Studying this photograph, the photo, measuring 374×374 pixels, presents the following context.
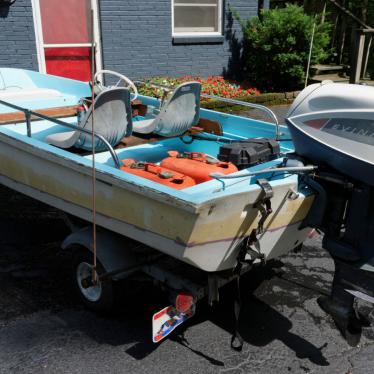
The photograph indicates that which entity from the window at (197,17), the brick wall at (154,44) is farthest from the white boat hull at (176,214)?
the window at (197,17)

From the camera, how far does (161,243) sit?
9.14 ft

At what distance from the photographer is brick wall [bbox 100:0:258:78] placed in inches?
353

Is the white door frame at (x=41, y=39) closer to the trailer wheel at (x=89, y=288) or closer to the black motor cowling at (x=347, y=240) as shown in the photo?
the trailer wheel at (x=89, y=288)

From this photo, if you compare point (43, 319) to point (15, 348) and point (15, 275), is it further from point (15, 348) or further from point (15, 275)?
point (15, 275)

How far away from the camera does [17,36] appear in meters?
8.08

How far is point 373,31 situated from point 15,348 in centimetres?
933

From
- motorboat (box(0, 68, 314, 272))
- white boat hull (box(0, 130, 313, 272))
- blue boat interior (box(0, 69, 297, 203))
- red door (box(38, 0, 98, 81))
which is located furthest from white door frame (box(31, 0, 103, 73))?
white boat hull (box(0, 130, 313, 272))

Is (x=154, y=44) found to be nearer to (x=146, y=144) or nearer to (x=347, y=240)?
(x=146, y=144)

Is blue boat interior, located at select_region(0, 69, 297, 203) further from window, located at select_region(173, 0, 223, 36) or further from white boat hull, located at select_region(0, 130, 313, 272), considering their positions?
window, located at select_region(173, 0, 223, 36)

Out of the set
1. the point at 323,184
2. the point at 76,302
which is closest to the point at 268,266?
the point at 323,184

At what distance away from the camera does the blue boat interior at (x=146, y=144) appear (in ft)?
9.53

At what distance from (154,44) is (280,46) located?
256 centimetres

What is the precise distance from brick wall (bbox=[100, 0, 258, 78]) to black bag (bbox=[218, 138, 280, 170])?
609cm

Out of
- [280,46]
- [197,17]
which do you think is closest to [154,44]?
[197,17]
